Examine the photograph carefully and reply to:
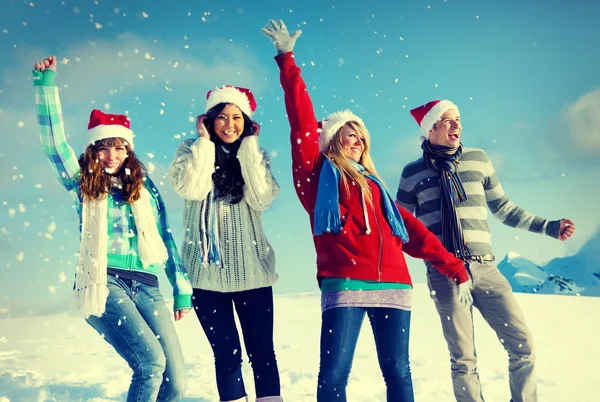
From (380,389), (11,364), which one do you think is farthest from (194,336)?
(380,389)

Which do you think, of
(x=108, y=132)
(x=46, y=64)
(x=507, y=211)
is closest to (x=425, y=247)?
(x=507, y=211)

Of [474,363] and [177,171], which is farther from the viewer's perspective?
[474,363]

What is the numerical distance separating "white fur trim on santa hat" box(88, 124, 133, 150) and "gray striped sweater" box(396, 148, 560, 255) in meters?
2.17

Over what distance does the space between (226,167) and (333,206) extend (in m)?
0.89

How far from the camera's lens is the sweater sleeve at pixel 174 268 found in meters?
3.58

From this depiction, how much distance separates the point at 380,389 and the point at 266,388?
8.91 feet

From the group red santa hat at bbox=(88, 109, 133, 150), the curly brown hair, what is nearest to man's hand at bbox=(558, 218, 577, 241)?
the curly brown hair

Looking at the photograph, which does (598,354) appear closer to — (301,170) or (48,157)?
(301,170)

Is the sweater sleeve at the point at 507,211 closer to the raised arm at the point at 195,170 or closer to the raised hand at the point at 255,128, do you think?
the raised hand at the point at 255,128

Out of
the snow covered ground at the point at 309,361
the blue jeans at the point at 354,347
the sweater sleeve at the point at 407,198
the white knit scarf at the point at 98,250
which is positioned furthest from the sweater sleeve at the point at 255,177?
the snow covered ground at the point at 309,361

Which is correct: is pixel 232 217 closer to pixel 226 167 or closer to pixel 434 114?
pixel 226 167

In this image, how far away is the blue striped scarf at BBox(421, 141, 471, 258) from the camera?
422 centimetres

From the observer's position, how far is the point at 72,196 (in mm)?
3676

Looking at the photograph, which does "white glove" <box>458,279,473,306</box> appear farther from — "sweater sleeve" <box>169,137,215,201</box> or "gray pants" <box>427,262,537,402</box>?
"sweater sleeve" <box>169,137,215,201</box>
